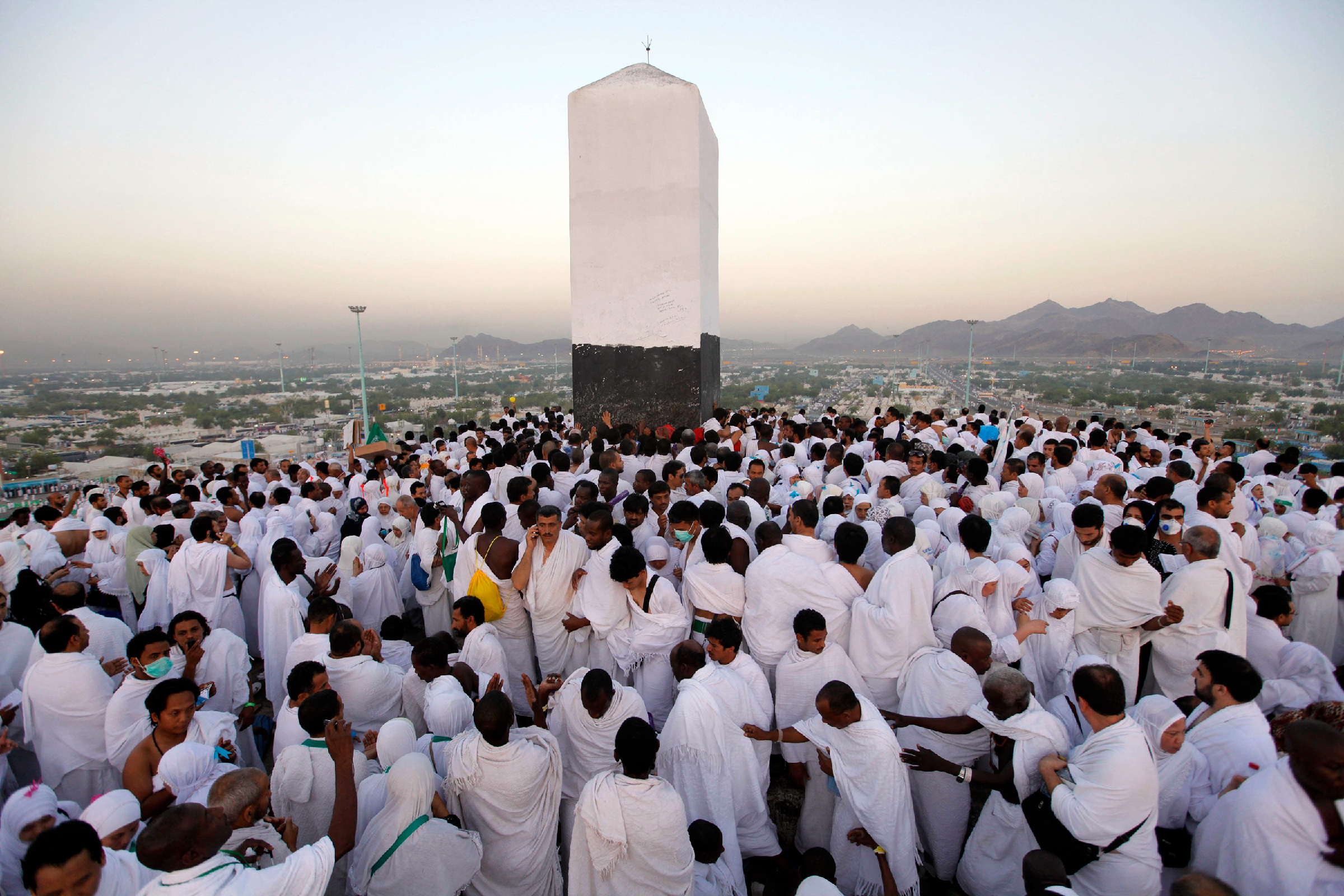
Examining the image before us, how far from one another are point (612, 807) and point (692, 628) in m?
1.92

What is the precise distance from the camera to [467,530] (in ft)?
19.4

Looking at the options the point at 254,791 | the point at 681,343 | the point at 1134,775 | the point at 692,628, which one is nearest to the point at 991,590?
the point at 1134,775

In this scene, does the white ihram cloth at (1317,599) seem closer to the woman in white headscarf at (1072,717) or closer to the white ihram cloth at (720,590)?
the woman in white headscarf at (1072,717)

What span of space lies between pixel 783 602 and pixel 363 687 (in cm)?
272

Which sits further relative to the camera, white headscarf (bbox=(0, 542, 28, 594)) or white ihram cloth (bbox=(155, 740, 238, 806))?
white headscarf (bbox=(0, 542, 28, 594))

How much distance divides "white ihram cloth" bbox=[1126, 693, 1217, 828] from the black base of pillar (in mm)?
9240

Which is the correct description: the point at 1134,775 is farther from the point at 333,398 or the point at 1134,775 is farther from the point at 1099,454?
the point at 333,398

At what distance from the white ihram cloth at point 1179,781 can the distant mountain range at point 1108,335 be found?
57.2 meters

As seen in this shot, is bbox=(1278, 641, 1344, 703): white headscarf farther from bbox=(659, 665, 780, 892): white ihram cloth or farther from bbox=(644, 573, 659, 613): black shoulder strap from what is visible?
bbox=(644, 573, 659, 613): black shoulder strap

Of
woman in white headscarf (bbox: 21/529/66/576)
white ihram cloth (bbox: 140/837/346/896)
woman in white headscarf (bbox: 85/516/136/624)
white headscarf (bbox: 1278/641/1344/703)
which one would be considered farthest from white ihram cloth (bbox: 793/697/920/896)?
woman in white headscarf (bbox: 21/529/66/576)

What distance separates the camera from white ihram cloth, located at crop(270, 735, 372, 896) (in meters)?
3.02

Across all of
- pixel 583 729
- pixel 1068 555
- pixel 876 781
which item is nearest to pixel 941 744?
pixel 876 781

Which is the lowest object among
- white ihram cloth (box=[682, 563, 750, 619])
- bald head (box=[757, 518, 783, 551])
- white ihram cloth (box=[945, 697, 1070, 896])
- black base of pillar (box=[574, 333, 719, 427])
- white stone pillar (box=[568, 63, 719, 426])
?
white ihram cloth (box=[945, 697, 1070, 896])

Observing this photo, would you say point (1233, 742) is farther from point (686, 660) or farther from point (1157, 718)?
point (686, 660)
